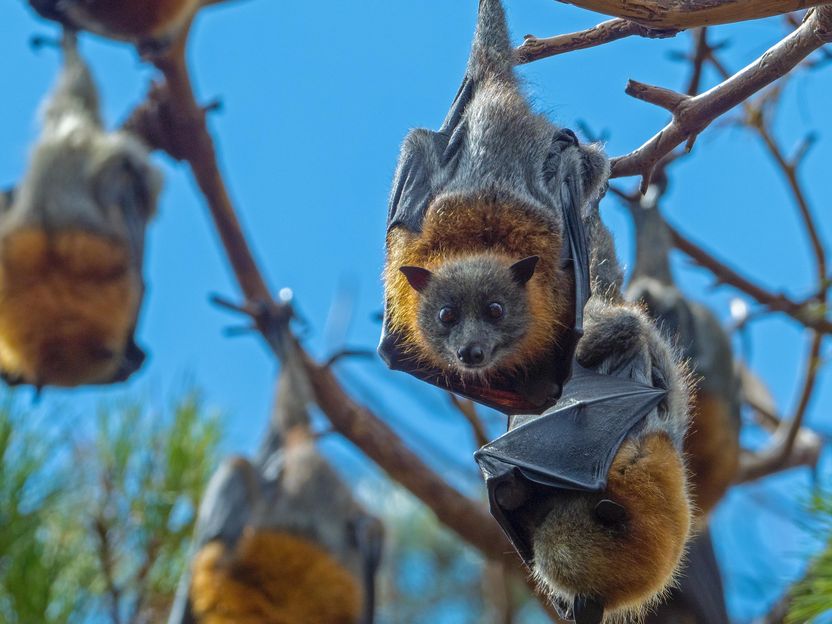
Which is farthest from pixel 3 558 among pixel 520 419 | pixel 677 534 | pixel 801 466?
pixel 801 466

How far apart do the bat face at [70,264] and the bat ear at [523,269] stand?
7.08m

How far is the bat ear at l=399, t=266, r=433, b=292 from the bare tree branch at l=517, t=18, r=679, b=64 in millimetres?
950

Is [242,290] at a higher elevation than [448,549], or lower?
higher

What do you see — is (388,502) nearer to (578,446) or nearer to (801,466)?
(801,466)

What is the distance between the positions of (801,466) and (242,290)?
502 centimetres

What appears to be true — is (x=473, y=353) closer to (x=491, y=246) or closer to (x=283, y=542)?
(x=491, y=246)

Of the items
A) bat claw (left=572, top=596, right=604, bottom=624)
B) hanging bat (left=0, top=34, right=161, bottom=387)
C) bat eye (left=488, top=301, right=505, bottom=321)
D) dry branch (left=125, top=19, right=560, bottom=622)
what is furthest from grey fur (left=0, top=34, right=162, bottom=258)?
bat claw (left=572, top=596, right=604, bottom=624)

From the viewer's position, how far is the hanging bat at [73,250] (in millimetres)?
9852

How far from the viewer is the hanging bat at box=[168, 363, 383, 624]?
7.99 meters

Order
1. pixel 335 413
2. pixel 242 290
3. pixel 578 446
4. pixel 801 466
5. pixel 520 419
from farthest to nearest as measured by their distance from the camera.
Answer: pixel 801 466
pixel 242 290
pixel 335 413
pixel 520 419
pixel 578 446

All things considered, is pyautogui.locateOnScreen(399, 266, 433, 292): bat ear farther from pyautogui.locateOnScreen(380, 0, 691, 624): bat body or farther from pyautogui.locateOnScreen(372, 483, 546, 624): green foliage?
pyautogui.locateOnScreen(372, 483, 546, 624): green foliage

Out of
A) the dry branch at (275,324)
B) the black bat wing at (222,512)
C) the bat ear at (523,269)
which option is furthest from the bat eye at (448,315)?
the black bat wing at (222,512)

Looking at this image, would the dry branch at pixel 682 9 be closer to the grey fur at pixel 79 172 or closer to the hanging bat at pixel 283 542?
the hanging bat at pixel 283 542

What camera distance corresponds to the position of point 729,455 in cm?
819
